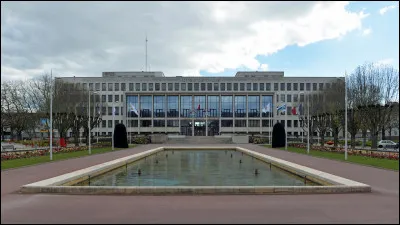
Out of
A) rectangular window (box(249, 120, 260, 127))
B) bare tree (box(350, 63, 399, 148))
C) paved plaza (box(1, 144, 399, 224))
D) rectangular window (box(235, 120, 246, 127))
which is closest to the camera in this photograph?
paved plaza (box(1, 144, 399, 224))

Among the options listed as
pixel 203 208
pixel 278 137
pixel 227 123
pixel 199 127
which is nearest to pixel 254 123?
pixel 227 123

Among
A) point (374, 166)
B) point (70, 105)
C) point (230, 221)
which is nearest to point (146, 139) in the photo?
point (70, 105)

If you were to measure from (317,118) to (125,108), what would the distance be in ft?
187

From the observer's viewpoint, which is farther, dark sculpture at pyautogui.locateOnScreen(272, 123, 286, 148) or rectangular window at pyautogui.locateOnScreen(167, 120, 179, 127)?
A: rectangular window at pyautogui.locateOnScreen(167, 120, 179, 127)

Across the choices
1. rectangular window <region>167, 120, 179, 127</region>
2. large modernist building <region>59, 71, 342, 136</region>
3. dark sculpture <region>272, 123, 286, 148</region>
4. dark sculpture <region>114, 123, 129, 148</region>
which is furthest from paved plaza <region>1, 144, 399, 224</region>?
rectangular window <region>167, 120, 179, 127</region>

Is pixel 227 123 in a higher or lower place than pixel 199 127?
higher

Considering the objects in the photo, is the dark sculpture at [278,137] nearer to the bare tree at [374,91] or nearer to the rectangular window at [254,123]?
the bare tree at [374,91]

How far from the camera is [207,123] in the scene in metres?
100

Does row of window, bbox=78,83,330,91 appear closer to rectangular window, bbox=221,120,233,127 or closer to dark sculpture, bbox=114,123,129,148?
rectangular window, bbox=221,120,233,127

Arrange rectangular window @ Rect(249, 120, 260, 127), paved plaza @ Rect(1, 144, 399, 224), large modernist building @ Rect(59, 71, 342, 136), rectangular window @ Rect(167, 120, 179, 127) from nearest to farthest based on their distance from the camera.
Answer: paved plaza @ Rect(1, 144, 399, 224)
large modernist building @ Rect(59, 71, 342, 136)
rectangular window @ Rect(249, 120, 260, 127)
rectangular window @ Rect(167, 120, 179, 127)

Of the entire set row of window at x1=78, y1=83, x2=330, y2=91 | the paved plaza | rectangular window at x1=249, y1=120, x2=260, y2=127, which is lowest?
the paved plaza

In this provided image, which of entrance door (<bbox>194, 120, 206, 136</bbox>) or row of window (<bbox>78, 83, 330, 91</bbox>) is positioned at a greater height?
row of window (<bbox>78, 83, 330, 91</bbox>)

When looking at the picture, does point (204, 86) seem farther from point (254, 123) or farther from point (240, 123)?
point (254, 123)

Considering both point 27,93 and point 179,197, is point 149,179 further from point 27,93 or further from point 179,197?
point 27,93
